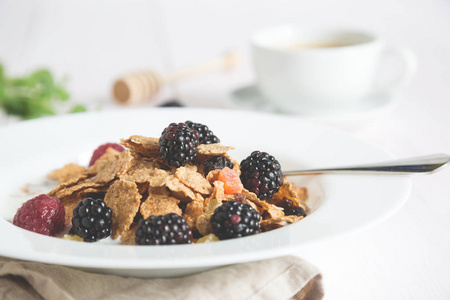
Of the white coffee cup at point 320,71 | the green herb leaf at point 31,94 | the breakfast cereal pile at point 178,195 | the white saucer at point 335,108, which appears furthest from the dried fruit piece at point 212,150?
the green herb leaf at point 31,94

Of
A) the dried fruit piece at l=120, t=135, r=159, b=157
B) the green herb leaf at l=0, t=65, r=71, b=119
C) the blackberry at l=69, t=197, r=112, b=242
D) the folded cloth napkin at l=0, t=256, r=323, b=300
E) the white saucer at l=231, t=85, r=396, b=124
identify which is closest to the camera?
the folded cloth napkin at l=0, t=256, r=323, b=300

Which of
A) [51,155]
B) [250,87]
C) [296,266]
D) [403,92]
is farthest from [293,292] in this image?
[403,92]

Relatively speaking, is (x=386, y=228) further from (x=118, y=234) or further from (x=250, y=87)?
(x=250, y=87)

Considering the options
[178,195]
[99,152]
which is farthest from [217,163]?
[99,152]

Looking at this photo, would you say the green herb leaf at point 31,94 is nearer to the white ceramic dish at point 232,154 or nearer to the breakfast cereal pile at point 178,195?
the white ceramic dish at point 232,154

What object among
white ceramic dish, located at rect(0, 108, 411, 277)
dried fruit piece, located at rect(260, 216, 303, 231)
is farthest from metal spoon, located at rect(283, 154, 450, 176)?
dried fruit piece, located at rect(260, 216, 303, 231)

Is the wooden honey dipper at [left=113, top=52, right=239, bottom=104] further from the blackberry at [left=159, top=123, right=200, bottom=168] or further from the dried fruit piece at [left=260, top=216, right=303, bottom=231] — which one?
the dried fruit piece at [left=260, top=216, right=303, bottom=231]
